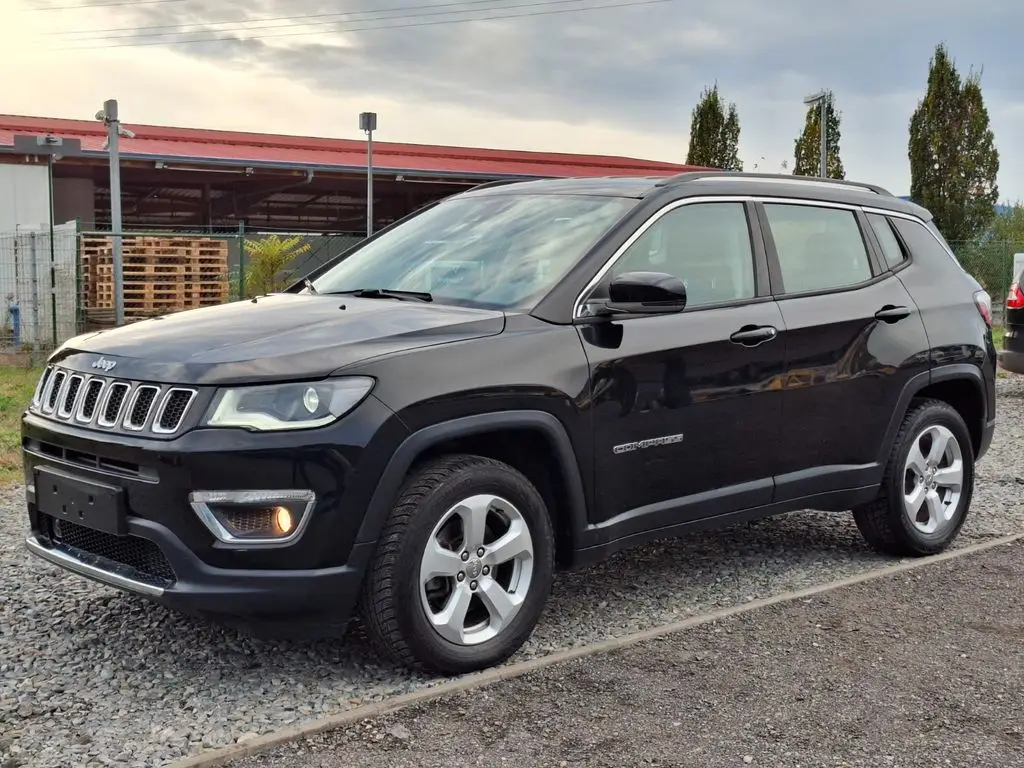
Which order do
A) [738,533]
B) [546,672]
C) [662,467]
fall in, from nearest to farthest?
1. [546,672]
2. [662,467]
3. [738,533]

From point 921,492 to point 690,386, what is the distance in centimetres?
179

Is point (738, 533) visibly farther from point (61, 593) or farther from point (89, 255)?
point (89, 255)

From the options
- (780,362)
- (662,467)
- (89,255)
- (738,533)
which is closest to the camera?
(662,467)

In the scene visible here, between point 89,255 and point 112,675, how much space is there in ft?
50.7

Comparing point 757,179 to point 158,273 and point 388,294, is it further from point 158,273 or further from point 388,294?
point 158,273

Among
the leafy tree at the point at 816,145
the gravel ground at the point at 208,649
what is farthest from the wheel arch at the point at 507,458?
the leafy tree at the point at 816,145

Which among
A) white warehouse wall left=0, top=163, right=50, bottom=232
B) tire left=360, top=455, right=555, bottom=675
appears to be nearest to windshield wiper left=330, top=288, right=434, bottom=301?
tire left=360, top=455, right=555, bottom=675

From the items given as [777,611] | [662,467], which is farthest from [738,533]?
[662,467]

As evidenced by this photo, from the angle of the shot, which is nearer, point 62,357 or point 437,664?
point 437,664

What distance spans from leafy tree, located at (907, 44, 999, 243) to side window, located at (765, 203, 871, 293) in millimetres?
29290

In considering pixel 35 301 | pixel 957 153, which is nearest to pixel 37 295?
pixel 35 301

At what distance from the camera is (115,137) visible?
61.5 feet

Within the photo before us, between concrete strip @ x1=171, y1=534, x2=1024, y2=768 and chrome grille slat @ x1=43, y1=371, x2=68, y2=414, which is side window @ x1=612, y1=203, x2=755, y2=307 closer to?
concrete strip @ x1=171, y1=534, x2=1024, y2=768

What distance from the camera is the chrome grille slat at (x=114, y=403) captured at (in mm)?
3592
